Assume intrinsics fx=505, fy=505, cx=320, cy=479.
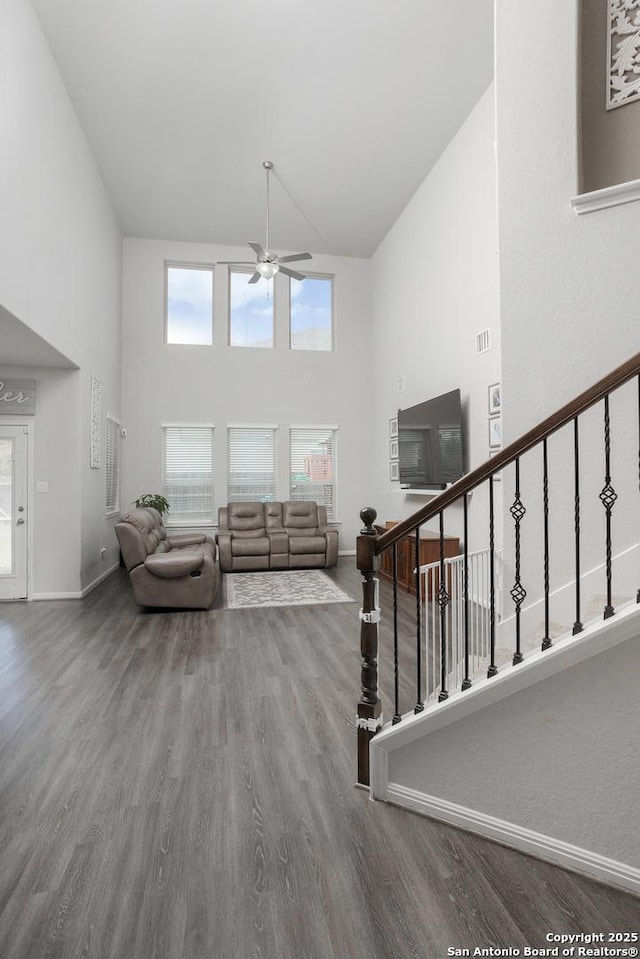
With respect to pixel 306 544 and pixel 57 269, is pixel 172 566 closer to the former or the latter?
pixel 306 544

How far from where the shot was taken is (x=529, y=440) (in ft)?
6.14

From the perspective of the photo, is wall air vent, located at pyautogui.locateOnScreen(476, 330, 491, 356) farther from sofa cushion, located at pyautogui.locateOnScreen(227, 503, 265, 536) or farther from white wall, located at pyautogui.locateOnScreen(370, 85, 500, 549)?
sofa cushion, located at pyautogui.locateOnScreen(227, 503, 265, 536)

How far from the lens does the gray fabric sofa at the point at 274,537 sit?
7.38m

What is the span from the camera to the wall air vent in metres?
5.04

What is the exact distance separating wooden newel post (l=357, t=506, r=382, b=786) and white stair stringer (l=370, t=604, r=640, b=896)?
5.7 inches

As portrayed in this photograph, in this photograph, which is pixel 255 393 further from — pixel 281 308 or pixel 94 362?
pixel 94 362

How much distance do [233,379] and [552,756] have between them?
300 inches

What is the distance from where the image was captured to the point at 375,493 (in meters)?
8.75

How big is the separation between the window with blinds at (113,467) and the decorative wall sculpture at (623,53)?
255 inches

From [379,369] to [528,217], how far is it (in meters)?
5.68

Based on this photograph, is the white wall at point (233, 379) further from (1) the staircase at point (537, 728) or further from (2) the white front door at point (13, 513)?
(1) the staircase at point (537, 728)

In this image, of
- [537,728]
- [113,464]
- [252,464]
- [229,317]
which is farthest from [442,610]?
[229,317]

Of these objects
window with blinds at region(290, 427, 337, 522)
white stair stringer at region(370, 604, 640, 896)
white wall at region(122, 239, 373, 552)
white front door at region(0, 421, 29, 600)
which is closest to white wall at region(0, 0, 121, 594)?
white front door at region(0, 421, 29, 600)

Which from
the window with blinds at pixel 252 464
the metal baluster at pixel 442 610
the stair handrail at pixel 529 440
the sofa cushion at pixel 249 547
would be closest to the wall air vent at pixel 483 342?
the stair handrail at pixel 529 440
